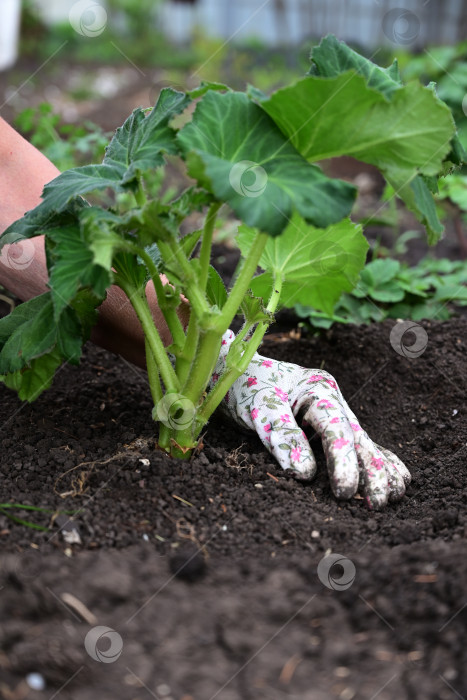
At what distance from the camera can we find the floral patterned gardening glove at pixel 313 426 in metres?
1.60

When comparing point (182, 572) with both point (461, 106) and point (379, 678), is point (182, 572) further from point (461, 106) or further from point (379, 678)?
point (461, 106)

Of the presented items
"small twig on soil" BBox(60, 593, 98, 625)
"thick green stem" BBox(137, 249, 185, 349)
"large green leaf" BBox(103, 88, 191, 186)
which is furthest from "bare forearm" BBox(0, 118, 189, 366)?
"small twig on soil" BBox(60, 593, 98, 625)

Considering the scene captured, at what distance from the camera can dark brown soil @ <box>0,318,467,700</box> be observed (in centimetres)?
107

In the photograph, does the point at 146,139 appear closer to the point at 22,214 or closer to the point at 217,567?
the point at 22,214

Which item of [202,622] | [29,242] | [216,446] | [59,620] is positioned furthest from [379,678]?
[29,242]

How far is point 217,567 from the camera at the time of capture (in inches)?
50.4

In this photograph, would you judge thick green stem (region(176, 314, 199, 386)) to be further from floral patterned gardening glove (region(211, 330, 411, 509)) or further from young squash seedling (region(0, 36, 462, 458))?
floral patterned gardening glove (region(211, 330, 411, 509))

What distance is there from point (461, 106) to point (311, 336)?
86.5 inches

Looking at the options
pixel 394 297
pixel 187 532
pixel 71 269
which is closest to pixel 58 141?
pixel 394 297

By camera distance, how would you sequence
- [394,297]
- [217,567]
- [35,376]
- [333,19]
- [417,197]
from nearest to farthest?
[217,567] < [417,197] < [35,376] < [394,297] < [333,19]

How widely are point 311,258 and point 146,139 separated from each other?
510 mm

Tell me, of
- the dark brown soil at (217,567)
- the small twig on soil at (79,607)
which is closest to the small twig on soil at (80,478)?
the dark brown soil at (217,567)

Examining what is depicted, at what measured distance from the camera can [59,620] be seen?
44.4 inches

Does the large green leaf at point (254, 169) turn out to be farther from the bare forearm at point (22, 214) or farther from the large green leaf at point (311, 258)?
the bare forearm at point (22, 214)
